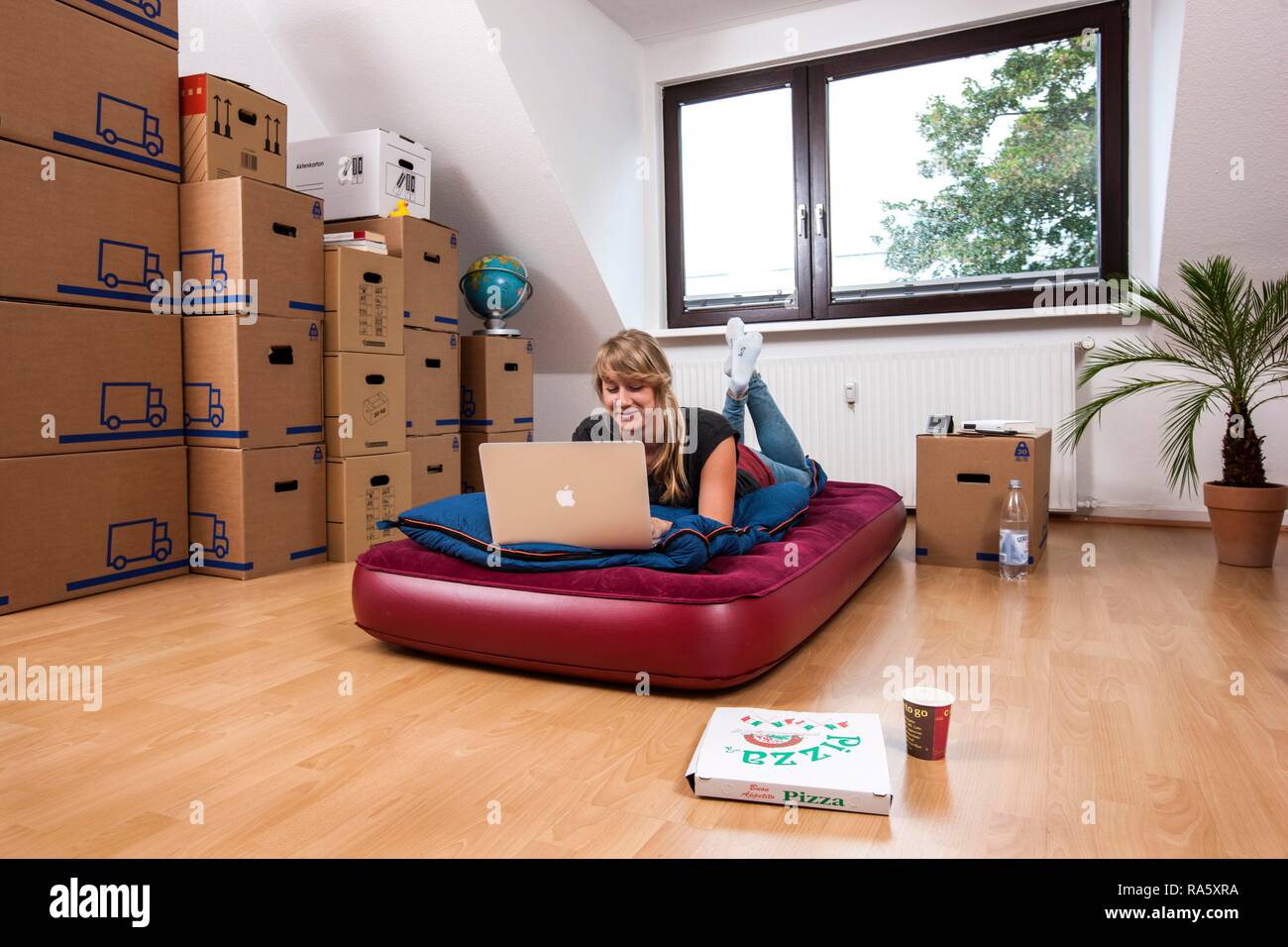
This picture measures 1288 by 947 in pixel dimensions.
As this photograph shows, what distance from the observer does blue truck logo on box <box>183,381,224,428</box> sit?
2.77 meters

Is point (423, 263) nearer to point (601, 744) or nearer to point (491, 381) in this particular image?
point (491, 381)

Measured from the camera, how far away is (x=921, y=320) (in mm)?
3826

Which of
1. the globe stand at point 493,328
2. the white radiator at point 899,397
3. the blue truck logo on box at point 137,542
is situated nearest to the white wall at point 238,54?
the globe stand at point 493,328

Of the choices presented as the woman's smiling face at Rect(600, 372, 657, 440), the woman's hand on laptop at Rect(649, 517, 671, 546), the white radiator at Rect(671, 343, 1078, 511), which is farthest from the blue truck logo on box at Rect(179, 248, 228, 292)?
the white radiator at Rect(671, 343, 1078, 511)

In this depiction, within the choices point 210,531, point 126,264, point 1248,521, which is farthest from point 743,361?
point 126,264

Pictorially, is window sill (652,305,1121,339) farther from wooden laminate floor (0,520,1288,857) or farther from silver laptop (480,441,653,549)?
silver laptop (480,441,653,549)

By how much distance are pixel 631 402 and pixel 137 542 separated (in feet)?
5.52

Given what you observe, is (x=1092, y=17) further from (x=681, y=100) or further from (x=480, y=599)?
(x=480, y=599)

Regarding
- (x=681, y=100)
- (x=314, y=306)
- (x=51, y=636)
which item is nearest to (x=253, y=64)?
(x=314, y=306)

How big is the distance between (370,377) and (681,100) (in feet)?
7.53

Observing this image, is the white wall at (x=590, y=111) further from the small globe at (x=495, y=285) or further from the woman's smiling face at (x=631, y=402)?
the woman's smiling face at (x=631, y=402)

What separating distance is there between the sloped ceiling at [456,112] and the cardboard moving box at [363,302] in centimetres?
78
